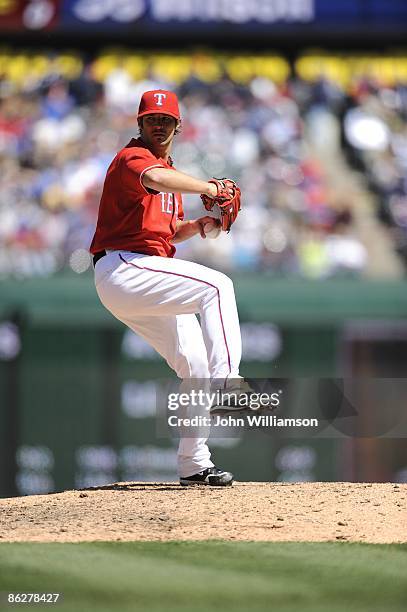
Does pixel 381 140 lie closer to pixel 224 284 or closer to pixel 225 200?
pixel 225 200

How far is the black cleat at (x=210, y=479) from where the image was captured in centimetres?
556

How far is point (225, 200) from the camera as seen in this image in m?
5.20

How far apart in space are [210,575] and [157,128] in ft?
7.37

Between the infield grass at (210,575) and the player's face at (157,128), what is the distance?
6.35 feet

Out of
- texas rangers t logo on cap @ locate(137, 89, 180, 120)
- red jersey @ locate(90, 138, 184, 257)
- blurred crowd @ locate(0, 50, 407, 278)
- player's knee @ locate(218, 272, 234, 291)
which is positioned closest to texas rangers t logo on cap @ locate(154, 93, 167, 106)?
texas rangers t logo on cap @ locate(137, 89, 180, 120)

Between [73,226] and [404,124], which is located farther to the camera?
[404,124]

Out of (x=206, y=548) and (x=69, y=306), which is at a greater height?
(x=69, y=306)

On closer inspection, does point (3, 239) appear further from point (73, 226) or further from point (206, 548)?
point (206, 548)

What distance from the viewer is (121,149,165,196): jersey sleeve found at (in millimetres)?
5016

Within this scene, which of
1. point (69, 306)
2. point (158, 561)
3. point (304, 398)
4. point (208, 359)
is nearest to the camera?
point (158, 561)

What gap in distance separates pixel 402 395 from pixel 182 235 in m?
5.33

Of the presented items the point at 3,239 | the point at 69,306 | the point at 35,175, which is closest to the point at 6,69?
the point at 35,175

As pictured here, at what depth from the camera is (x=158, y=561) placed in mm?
4027

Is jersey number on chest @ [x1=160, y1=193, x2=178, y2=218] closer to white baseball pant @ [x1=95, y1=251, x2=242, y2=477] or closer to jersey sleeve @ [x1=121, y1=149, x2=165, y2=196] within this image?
jersey sleeve @ [x1=121, y1=149, x2=165, y2=196]
